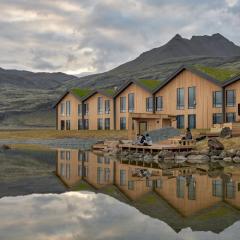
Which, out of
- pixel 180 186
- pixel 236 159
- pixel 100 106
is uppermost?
pixel 100 106

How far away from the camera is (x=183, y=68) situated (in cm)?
5438

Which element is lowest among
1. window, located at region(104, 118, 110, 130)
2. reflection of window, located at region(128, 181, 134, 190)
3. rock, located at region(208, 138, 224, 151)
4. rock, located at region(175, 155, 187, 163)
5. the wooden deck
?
reflection of window, located at region(128, 181, 134, 190)

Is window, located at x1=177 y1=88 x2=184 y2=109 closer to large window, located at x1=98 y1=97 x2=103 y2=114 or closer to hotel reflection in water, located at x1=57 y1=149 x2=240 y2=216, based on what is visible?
large window, located at x1=98 y1=97 x2=103 y2=114

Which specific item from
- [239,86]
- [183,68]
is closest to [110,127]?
[183,68]

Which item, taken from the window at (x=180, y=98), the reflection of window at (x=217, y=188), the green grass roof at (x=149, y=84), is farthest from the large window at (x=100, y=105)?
the reflection of window at (x=217, y=188)

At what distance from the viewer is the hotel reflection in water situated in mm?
15672

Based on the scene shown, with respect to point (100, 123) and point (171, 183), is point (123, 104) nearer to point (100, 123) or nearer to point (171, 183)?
point (100, 123)

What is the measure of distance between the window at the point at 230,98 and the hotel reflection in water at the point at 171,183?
2599 centimetres

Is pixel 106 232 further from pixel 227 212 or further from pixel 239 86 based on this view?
pixel 239 86

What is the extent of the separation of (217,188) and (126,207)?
220 inches

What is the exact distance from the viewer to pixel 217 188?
1842 cm

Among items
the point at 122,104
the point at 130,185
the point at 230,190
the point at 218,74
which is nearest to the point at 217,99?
the point at 218,74

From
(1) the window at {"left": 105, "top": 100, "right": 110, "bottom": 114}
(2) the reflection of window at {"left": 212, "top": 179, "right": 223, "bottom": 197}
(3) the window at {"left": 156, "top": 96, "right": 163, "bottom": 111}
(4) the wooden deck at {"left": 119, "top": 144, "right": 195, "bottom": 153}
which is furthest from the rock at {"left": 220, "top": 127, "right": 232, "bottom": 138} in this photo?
(1) the window at {"left": 105, "top": 100, "right": 110, "bottom": 114}

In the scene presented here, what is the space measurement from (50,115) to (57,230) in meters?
143
